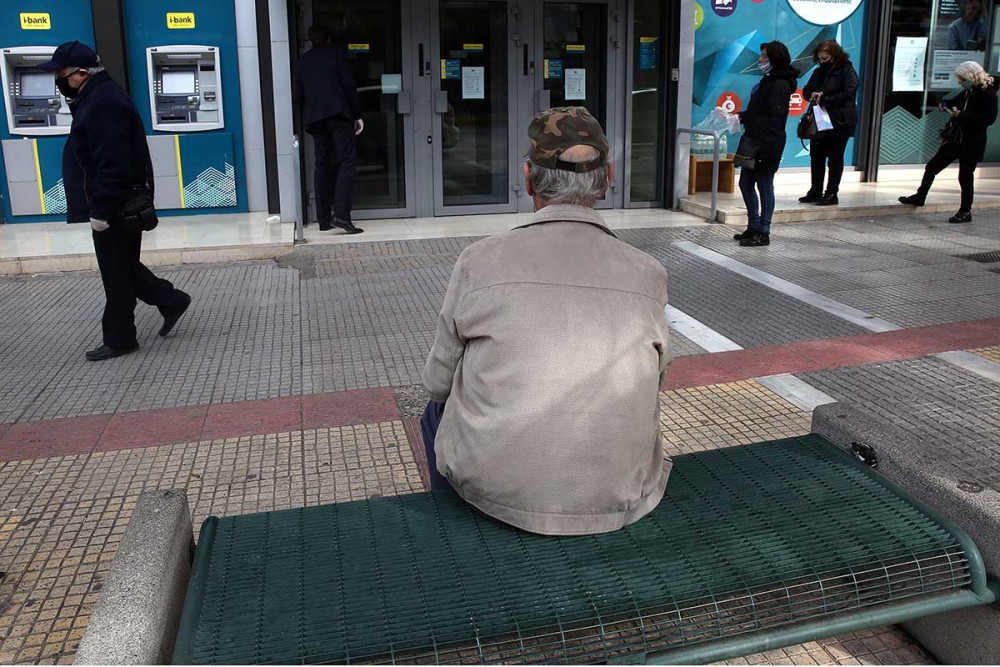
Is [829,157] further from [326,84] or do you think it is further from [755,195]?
[326,84]

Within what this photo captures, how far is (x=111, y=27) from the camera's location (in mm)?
9539

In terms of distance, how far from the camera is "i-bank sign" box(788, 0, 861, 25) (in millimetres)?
11602

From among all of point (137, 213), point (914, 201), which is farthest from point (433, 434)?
point (914, 201)

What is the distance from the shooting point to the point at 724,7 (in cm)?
1130

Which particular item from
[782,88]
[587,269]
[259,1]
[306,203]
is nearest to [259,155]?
[306,203]

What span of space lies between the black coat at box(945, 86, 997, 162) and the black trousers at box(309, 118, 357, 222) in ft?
20.7

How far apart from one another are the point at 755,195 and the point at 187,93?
6.19m

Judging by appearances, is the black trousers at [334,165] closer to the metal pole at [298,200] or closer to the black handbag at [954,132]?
the metal pole at [298,200]

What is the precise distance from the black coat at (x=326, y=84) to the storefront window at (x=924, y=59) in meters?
7.46

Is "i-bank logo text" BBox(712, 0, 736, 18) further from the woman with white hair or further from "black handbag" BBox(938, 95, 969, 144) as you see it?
"black handbag" BBox(938, 95, 969, 144)

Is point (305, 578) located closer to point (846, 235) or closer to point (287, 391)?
point (287, 391)

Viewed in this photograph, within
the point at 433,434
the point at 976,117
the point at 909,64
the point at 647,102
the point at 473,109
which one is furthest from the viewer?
the point at 909,64

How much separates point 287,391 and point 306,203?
5117 mm

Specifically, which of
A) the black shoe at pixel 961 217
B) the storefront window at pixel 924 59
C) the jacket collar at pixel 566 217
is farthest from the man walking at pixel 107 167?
the storefront window at pixel 924 59
